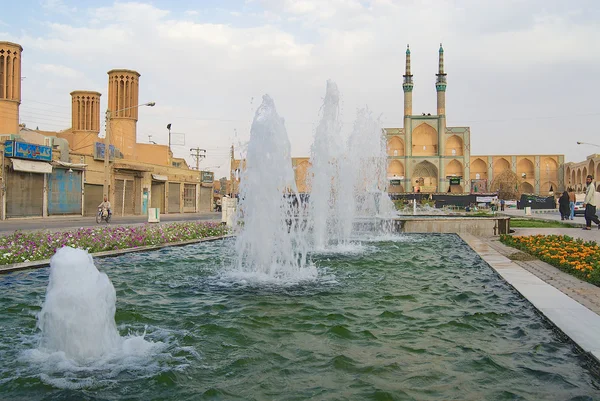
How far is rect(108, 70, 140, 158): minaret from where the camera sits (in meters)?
35.4

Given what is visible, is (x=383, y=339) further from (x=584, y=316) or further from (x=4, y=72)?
(x=4, y=72)

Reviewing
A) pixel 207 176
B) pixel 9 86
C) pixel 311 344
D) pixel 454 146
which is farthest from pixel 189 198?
pixel 311 344

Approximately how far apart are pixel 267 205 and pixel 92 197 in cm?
2201

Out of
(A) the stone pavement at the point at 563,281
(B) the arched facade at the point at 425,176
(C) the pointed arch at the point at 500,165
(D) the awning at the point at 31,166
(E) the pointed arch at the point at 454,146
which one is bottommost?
(A) the stone pavement at the point at 563,281

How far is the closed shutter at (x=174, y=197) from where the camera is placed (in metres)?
35.9

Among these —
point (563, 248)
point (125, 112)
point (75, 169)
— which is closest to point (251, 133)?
point (563, 248)

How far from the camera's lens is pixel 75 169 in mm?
25156

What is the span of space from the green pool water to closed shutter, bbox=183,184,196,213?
31019 millimetres

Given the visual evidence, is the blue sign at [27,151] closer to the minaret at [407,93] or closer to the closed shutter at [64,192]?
the closed shutter at [64,192]

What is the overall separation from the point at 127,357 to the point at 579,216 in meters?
24.8

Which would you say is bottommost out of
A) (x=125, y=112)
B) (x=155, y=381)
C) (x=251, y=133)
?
(x=155, y=381)

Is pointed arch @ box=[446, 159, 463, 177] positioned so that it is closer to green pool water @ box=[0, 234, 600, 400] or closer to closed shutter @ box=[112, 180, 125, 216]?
closed shutter @ box=[112, 180, 125, 216]

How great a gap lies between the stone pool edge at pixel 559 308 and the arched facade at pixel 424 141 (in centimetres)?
5370

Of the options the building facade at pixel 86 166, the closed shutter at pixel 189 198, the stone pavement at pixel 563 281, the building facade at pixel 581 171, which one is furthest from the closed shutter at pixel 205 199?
the building facade at pixel 581 171
